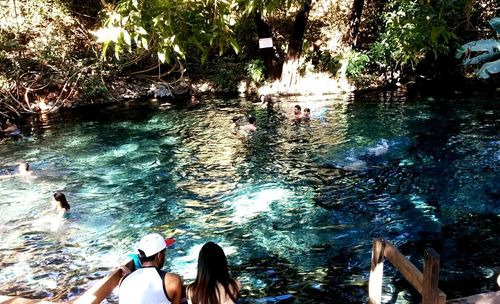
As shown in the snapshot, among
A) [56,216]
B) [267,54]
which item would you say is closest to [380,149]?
[56,216]

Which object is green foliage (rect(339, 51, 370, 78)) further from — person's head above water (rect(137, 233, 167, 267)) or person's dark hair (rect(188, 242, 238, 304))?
person's dark hair (rect(188, 242, 238, 304))

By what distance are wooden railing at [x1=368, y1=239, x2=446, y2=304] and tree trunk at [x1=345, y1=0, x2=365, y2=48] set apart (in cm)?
1695

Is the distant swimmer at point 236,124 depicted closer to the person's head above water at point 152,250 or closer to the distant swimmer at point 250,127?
the distant swimmer at point 250,127

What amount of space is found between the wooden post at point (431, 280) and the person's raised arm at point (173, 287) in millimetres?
2234

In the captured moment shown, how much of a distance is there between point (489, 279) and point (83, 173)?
31.0 feet

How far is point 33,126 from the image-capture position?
17016 mm

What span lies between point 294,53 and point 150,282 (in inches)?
673

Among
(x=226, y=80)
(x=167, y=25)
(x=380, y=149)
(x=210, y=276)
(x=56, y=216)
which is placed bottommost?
(x=56, y=216)

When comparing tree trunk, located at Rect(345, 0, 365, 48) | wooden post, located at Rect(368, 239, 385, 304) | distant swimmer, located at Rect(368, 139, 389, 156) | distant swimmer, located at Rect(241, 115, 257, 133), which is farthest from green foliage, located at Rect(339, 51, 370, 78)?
wooden post, located at Rect(368, 239, 385, 304)

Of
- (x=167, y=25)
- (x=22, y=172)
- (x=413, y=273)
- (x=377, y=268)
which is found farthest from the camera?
(x=22, y=172)

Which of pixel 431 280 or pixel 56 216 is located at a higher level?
pixel 431 280

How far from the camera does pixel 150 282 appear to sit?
4.04 m

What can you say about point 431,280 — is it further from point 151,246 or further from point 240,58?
point 240,58

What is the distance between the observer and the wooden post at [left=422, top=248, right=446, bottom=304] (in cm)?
380
